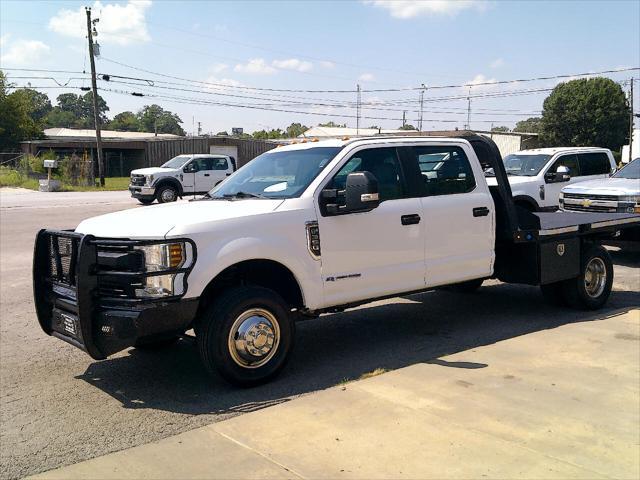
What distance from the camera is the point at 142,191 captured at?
2484 cm

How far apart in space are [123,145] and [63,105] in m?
119

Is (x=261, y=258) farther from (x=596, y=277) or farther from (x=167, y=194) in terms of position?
(x=167, y=194)

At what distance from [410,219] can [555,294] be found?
2.74 metres

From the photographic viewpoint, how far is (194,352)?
6309mm

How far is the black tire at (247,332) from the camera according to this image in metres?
4.96

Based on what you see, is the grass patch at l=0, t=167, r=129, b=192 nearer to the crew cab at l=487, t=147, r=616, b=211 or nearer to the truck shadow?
the crew cab at l=487, t=147, r=616, b=211

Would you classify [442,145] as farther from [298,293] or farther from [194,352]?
[194,352]

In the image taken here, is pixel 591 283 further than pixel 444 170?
Yes

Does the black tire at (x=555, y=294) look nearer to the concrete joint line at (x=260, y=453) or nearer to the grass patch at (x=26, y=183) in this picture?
the concrete joint line at (x=260, y=453)

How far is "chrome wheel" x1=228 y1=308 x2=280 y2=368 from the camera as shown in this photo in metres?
5.07

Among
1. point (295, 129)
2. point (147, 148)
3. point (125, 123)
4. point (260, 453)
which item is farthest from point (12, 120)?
point (125, 123)

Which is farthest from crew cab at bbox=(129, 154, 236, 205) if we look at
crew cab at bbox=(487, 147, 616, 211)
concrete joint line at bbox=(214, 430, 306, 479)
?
concrete joint line at bbox=(214, 430, 306, 479)

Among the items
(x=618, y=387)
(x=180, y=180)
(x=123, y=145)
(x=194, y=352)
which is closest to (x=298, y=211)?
(x=194, y=352)

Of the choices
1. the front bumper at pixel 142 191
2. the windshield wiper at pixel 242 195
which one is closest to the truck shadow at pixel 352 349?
the windshield wiper at pixel 242 195
